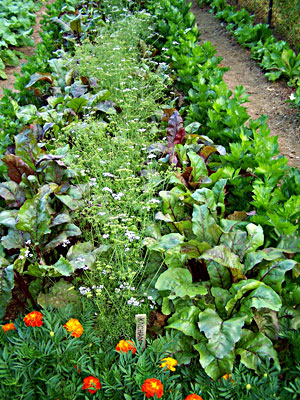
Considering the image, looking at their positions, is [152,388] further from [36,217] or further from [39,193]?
[39,193]

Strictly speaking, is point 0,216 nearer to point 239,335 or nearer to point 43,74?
point 239,335

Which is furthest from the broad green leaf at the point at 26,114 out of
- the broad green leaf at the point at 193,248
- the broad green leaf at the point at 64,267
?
the broad green leaf at the point at 193,248

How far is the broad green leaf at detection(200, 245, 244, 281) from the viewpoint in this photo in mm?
2377

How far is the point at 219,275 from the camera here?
2496 mm

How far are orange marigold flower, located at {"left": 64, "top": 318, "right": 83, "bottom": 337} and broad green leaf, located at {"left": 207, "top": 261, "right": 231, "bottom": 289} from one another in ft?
2.69

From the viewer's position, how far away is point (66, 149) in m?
3.44

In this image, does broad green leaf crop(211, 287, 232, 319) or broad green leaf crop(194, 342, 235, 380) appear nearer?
broad green leaf crop(194, 342, 235, 380)

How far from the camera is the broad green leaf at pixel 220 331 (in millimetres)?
2189

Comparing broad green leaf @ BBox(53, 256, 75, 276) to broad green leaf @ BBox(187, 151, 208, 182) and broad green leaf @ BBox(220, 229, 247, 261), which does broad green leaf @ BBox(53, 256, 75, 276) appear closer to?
broad green leaf @ BBox(220, 229, 247, 261)

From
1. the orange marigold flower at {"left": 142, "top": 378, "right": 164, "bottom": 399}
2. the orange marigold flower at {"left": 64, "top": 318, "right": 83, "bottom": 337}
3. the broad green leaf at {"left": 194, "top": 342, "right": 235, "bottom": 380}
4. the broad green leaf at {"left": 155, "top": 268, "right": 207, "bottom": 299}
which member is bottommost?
the orange marigold flower at {"left": 64, "top": 318, "right": 83, "bottom": 337}

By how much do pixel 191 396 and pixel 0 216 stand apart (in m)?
1.81

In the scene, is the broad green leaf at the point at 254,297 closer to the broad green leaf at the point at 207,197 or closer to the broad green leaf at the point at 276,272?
the broad green leaf at the point at 276,272

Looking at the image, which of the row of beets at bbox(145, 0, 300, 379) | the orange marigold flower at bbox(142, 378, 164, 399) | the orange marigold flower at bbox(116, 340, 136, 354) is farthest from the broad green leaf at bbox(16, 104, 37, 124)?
the orange marigold flower at bbox(142, 378, 164, 399)

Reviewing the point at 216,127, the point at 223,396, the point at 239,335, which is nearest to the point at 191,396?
the point at 223,396
